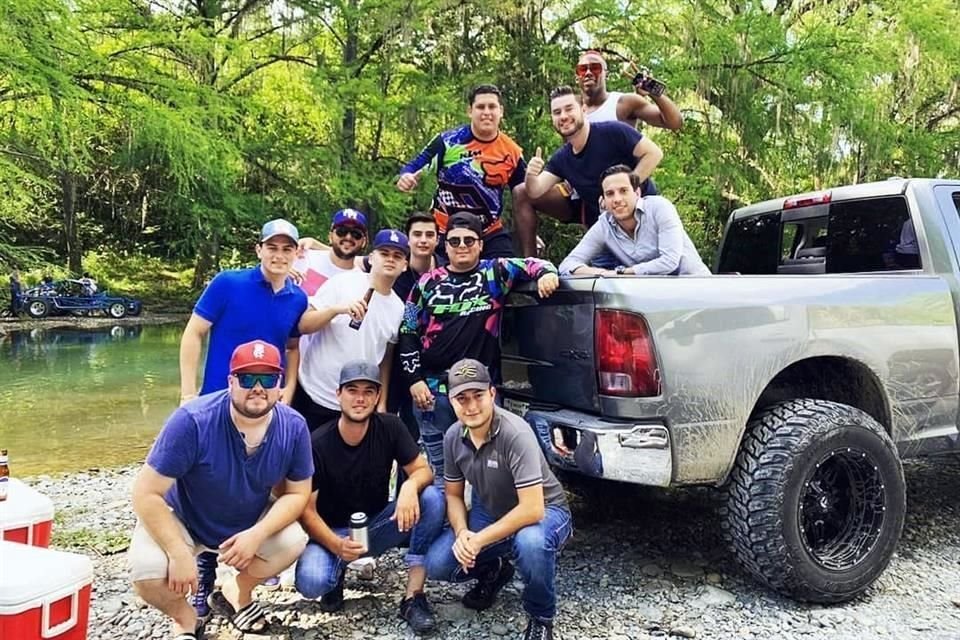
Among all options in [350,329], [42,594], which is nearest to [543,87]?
[350,329]

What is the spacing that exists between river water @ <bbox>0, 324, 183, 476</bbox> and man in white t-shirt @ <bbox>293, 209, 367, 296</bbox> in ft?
11.3

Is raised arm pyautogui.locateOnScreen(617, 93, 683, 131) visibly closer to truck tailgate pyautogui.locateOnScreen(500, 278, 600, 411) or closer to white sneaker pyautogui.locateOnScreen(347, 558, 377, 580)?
truck tailgate pyautogui.locateOnScreen(500, 278, 600, 411)

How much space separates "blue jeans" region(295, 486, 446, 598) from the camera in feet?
10.3

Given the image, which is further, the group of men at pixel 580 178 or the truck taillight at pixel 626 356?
the group of men at pixel 580 178

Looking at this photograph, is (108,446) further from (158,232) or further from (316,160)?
(158,232)

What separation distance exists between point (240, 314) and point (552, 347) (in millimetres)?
1494

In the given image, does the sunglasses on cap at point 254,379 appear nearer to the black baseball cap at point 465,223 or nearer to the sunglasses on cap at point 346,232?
the black baseball cap at point 465,223

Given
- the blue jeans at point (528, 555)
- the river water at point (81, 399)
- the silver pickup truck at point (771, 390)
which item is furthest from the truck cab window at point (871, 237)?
the river water at point (81, 399)

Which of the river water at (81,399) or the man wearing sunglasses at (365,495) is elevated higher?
the man wearing sunglasses at (365,495)

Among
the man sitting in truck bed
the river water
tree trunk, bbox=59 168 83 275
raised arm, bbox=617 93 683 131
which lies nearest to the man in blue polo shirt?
the man sitting in truck bed

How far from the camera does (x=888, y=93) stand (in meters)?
18.4

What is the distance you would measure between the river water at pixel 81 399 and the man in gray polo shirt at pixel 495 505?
4468 mm

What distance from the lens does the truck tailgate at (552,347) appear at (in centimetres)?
319

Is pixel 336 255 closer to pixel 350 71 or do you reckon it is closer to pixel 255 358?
pixel 255 358
